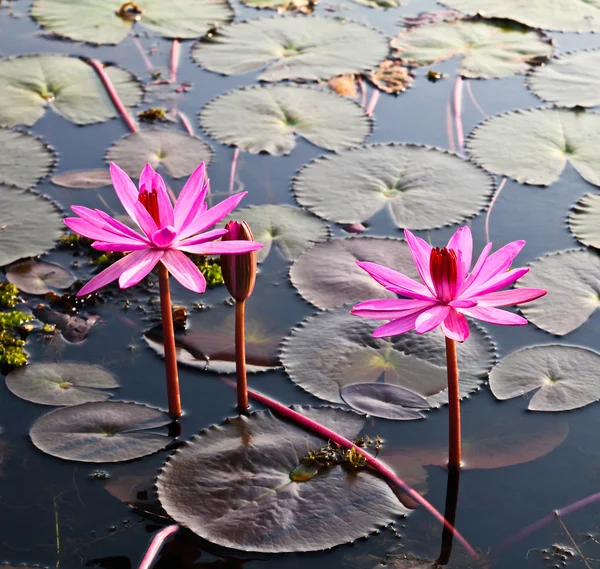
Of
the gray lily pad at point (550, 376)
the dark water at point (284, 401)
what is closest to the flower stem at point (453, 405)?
the dark water at point (284, 401)

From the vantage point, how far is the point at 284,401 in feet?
8.72

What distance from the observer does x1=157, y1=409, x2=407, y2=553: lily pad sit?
2.16 metres

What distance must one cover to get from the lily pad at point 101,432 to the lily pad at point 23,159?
1.53 meters

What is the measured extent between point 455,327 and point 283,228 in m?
1.55

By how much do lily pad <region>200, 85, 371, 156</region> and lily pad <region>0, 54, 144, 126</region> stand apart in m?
0.55

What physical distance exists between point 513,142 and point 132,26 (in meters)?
2.67

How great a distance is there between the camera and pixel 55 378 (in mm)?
2721

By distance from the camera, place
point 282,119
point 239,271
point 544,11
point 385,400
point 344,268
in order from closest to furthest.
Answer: point 239,271, point 385,400, point 344,268, point 282,119, point 544,11

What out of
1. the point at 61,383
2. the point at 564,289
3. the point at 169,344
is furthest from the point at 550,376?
the point at 61,383

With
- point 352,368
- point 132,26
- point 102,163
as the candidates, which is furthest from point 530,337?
point 132,26

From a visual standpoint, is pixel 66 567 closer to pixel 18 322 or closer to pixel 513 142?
pixel 18 322

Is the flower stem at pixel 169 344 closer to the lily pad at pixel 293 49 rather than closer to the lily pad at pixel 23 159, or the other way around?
the lily pad at pixel 23 159

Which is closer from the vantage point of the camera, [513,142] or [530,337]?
[530,337]

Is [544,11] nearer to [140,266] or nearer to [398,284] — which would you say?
[398,284]
